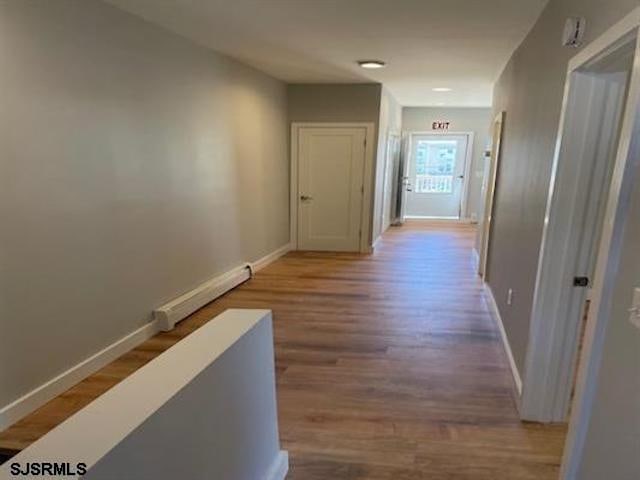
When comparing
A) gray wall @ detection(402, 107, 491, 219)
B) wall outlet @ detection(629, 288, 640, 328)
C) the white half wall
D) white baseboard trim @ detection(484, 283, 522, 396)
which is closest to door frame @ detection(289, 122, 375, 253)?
white baseboard trim @ detection(484, 283, 522, 396)

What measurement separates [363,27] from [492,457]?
292cm

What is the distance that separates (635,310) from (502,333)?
234 cm

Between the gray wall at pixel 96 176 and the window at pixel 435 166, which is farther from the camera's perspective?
the window at pixel 435 166

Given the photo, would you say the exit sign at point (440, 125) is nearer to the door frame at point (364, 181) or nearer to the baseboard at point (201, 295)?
the door frame at point (364, 181)

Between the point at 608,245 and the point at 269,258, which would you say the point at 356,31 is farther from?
the point at 269,258

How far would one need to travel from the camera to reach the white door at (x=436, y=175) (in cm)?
955

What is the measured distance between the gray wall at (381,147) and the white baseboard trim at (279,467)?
479cm

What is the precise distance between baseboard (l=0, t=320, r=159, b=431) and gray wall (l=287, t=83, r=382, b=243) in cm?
392

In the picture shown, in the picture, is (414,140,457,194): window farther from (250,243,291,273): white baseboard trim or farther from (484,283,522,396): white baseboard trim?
(484,283,522,396): white baseboard trim

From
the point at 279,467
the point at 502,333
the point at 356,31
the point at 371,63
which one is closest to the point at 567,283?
the point at 502,333

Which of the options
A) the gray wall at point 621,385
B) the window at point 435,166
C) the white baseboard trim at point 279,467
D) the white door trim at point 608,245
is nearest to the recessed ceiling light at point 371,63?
the white door trim at point 608,245

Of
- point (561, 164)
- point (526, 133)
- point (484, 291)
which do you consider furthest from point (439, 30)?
point (484, 291)

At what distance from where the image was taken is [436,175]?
983 cm

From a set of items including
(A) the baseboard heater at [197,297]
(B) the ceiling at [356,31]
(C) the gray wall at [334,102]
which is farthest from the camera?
(C) the gray wall at [334,102]
